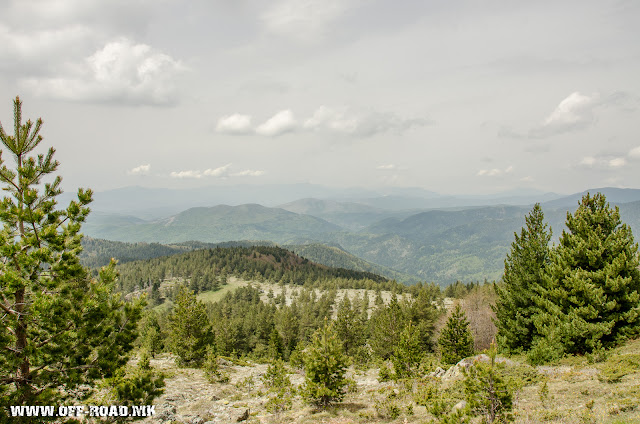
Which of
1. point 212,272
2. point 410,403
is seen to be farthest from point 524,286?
point 212,272

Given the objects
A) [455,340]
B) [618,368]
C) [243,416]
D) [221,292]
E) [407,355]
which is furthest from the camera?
[221,292]

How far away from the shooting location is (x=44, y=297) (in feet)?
30.6

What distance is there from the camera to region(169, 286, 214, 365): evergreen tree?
3809 cm

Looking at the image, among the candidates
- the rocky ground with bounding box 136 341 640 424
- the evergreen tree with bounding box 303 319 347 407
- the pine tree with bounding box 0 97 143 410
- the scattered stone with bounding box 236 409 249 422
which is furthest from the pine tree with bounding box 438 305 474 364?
the pine tree with bounding box 0 97 143 410

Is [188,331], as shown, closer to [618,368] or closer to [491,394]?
[491,394]

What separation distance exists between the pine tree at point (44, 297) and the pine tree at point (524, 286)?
3364 centimetres

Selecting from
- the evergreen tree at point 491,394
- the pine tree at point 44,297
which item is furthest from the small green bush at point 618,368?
the pine tree at point 44,297

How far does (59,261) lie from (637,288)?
35439 mm

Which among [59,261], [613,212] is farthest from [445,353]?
[59,261]

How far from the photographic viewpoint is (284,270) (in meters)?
193

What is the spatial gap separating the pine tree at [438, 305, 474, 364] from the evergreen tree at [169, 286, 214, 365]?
30230mm

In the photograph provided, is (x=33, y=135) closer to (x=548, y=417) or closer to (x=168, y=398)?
(x=168, y=398)

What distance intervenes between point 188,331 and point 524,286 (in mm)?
39899

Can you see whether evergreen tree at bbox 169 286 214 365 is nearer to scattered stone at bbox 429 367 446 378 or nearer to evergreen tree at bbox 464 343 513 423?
scattered stone at bbox 429 367 446 378
